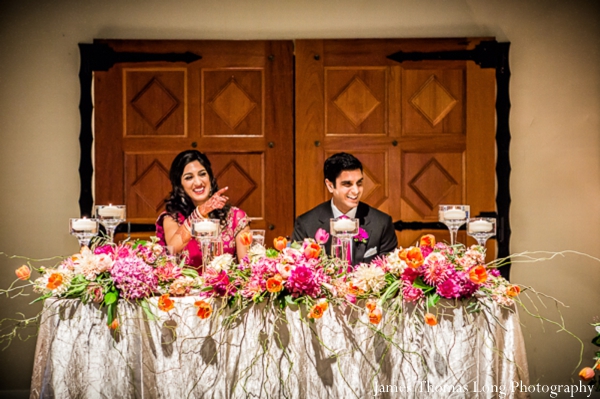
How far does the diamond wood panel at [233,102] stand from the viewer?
3.44 meters

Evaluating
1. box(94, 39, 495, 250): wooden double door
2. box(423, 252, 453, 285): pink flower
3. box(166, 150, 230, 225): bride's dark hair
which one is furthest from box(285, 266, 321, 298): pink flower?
box(94, 39, 495, 250): wooden double door

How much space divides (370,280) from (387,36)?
2141mm

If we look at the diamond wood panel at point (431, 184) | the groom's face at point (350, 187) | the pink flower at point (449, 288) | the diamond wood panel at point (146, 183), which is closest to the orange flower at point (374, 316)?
the pink flower at point (449, 288)

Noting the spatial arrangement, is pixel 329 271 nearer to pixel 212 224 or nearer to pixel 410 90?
pixel 212 224

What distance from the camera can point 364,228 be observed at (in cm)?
295

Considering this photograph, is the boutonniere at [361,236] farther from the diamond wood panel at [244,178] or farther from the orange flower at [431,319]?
the orange flower at [431,319]

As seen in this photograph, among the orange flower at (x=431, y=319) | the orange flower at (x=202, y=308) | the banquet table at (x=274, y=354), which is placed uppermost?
the orange flower at (x=202, y=308)

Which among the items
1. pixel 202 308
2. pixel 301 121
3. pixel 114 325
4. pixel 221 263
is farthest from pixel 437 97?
pixel 114 325

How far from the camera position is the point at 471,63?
3.41m

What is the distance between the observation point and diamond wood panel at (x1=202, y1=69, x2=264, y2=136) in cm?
344

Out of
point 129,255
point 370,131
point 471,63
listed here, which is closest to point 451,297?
point 129,255

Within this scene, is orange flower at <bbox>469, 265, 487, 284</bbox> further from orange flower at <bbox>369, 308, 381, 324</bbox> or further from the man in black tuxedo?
the man in black tuxedo

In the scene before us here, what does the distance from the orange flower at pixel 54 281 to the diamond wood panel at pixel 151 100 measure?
174 cm

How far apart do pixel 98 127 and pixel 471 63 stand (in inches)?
94.4
